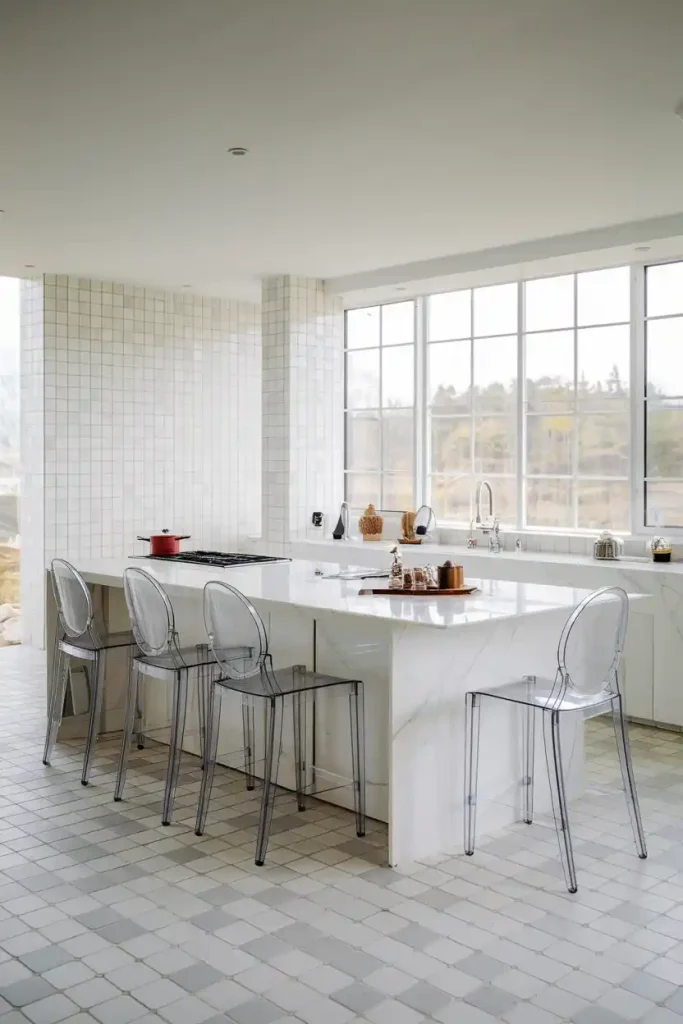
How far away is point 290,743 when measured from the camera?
3.99 meters

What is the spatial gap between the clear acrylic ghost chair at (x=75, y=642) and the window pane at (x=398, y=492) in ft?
9.87

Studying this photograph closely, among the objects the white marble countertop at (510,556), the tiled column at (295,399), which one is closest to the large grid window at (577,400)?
the white marble countertop at (510,556)

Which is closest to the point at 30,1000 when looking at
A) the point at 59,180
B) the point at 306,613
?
the point at 306,613

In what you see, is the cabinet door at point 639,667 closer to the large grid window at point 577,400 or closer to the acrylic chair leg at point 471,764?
the large grid window at point 577,400

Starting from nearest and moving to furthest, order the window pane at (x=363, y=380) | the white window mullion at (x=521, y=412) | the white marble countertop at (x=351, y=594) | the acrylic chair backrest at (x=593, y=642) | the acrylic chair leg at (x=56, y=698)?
the acrylic chair backrest at (x=593, y=642), the white marble countertop at (x=351, y=594), the acrylic chair leg at (x=56, y=698), the white window mullion at (x=521, y=412), the window pane at (x=363, y=380)

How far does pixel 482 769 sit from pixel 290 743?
84 centimetres

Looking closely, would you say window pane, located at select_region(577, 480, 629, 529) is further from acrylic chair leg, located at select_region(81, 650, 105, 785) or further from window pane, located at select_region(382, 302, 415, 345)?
acrylic chair leg, located at select_region(81, 650, 105, 785)

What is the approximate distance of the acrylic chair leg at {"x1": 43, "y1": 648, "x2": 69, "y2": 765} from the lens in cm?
448

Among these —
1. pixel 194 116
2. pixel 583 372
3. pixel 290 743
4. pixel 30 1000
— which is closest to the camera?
pixel 30 1000

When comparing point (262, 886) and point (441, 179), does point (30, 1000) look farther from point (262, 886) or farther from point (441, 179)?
point (441, 179)

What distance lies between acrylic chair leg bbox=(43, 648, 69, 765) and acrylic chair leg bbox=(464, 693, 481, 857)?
201 cm

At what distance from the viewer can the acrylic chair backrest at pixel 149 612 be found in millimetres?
3758

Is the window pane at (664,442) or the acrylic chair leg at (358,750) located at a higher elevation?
the window pane at (664,442)

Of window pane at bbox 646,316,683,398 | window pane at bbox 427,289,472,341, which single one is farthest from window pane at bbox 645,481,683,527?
window pane at bbox 427,289,472,341
